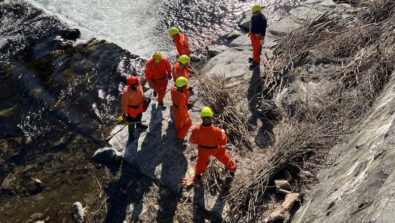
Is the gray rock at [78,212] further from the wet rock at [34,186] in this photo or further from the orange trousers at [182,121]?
the orange trousers at [182,121]

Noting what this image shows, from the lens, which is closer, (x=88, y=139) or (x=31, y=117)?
(x=88, y=139)

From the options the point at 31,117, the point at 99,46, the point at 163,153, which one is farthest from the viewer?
the point at 99,46

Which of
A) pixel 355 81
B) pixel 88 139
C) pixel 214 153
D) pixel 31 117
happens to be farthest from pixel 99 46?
pixel 355 81

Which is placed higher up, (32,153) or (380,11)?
(380,11)

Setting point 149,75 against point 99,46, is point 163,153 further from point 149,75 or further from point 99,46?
point 99,46

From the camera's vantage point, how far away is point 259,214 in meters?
5.24

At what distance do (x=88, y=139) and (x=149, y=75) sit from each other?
2.32 m

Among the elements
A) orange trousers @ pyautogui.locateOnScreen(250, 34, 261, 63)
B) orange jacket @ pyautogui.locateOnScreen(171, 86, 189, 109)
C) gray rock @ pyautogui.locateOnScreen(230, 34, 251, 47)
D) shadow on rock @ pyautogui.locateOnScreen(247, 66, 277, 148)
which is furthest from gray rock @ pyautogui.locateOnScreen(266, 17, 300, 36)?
orange jacket @ pyautogui.locateOnScreen(171, 86, 189, 109)

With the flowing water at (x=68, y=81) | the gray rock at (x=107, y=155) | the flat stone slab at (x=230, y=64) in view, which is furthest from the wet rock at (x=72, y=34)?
the gray rock at (x=107, y=155)

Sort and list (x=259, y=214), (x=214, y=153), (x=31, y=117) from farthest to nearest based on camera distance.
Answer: (x=31, y=117)
(x=214, y=153)
(x=259, y=214)

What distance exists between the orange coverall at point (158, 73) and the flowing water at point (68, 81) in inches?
73.1

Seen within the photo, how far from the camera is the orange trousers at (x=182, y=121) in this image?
6.59m

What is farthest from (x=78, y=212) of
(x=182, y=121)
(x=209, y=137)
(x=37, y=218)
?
(x=209, y=137)

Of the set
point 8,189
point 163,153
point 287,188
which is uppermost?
point 287,188
